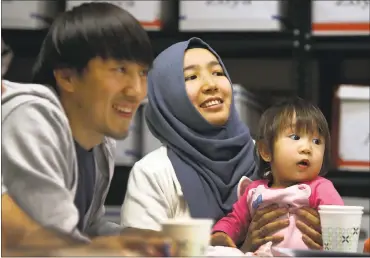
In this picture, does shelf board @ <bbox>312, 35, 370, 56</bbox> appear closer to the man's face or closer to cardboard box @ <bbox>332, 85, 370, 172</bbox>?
cardboard box @ <bbox>332, 85, 370, 172</bbox>

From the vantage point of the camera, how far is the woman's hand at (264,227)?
28.9 inches

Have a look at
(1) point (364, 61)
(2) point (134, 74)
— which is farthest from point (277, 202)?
(1) point (364, 61)

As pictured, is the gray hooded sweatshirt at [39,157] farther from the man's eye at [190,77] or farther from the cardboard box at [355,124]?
the cardboard box at [355,124]

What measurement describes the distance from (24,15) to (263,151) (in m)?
0.33

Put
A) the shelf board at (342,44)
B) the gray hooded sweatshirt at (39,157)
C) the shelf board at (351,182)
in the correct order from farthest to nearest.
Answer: the shelf board at (342,44)
the shelf board at (351,182)
the gray hooded sweatshirt at (39,157)

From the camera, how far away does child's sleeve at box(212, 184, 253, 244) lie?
0.72 metres

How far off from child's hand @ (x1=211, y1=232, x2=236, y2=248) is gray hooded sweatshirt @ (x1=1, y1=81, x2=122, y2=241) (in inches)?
5.6

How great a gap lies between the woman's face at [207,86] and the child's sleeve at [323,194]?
0.45 feet

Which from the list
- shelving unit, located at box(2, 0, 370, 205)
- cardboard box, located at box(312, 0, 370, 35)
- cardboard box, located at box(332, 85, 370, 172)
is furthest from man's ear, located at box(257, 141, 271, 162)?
cardboard box, located at box(312, 0, 370, 35)

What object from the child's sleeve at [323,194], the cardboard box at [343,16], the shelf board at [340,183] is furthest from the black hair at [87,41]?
the cardboard box at [343,16]

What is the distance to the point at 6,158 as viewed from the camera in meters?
0.60

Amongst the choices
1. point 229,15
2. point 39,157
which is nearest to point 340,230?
point 39,157

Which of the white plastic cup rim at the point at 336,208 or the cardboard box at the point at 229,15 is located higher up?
the cardboard box at the point at 229,15

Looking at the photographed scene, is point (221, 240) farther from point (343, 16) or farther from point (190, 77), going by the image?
point (343, 16)
